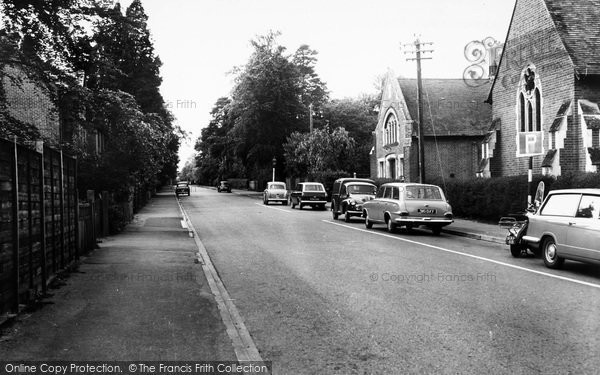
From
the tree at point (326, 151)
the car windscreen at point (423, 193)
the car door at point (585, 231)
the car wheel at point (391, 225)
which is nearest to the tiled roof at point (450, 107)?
the tree at point (326, 151)

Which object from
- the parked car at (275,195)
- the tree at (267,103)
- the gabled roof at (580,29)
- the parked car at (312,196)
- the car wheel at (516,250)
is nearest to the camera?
the car wheel at (516,250)

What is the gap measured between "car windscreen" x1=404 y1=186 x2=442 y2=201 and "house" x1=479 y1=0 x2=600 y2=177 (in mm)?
3832

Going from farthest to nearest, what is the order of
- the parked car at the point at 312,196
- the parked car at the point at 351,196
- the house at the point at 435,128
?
the house at the point at 435,128 → the parked car at the point at 312,196 → the parked car at the point at 351,196

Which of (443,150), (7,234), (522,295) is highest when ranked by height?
(443,150)

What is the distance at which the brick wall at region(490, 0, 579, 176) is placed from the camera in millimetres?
23391

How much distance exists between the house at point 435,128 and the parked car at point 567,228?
2694cm

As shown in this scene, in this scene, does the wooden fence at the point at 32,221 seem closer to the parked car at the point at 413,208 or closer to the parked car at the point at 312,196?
the parked car at the point at 413,208

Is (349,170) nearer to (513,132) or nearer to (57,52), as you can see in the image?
(513,132)

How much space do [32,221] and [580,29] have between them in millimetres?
24065

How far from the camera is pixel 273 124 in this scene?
59.4m

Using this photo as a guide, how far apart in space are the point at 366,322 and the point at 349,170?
43.2 m

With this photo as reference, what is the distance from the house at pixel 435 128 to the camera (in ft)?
133

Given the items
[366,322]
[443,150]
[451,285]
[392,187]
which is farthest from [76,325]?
[443,150]

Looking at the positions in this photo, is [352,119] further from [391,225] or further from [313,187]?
[391,225]
